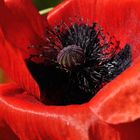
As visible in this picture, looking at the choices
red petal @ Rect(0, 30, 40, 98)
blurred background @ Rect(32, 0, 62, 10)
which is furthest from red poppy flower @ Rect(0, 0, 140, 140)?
blurred background @ Rect(32, 0, 62, 10)

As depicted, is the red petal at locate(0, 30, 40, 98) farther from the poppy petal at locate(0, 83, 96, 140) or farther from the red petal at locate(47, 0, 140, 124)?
the red petal at locate(47, 0, 140, 124)

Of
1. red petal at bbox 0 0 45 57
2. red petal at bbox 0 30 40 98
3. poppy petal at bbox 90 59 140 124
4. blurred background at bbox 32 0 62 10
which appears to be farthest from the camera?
blurred background at bbox 32 0 62 10

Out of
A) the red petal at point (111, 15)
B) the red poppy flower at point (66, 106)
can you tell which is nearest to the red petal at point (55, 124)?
the red poppy flower at point (66, 106)

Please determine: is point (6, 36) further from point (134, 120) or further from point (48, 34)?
point (134, 120)

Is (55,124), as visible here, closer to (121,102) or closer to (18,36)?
(121,102)

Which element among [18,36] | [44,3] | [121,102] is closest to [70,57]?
[18,36]

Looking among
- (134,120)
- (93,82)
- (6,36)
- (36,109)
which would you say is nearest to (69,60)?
(93,82)

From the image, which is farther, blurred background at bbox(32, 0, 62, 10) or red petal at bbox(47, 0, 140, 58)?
blurred background at bbox(32, 0, 62, 10)

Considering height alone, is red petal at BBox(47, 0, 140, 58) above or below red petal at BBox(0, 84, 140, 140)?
above
